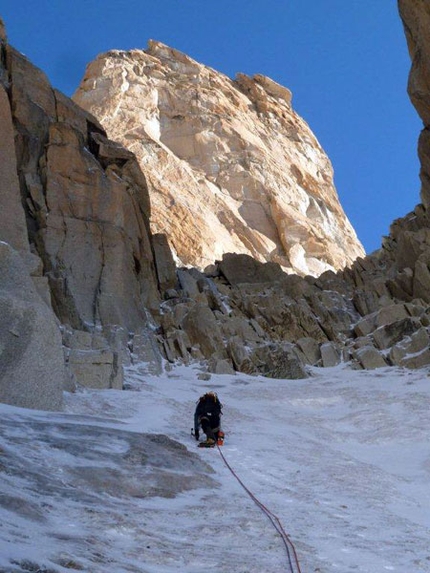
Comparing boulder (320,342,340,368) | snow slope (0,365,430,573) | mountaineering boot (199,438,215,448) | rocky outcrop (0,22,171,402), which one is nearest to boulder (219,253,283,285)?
rocky outcrop (0,22,171,402)

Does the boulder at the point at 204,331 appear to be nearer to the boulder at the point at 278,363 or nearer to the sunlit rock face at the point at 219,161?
the boulder at the point at 278,363

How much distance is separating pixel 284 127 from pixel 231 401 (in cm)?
8869

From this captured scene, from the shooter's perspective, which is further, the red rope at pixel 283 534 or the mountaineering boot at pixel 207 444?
the mountaineering boot at pixel 207 444

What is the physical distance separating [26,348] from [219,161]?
240ft

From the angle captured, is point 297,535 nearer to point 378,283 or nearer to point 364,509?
point 364,509

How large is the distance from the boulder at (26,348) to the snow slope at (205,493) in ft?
4.40

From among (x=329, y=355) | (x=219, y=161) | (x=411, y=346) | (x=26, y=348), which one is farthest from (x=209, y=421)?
(x=219, y=161)

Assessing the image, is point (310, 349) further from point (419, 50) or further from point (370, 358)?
point (419, 50)

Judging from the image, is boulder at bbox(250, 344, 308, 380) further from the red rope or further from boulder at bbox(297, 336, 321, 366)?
the red rope

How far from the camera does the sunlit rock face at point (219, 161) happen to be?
243ft

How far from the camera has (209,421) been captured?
14711 mm

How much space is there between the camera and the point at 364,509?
9.56m

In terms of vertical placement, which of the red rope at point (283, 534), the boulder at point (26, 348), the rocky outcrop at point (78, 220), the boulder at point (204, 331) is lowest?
the red rope at point (283, 534)

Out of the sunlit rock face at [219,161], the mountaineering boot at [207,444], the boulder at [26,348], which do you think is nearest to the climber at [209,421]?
the mountaineering boot at [207,444]
